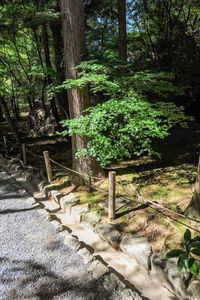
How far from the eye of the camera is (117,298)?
7.19 ft

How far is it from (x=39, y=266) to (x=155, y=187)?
9.53ft

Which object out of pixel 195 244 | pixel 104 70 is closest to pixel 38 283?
pixel 195 244

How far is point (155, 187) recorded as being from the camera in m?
4.25

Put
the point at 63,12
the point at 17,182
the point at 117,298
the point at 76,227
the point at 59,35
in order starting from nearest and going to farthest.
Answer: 1. the point at 117,298
2. the point at 76,227
3. the point at 63,12
4. the point at 17,182
5. the point at 59,35

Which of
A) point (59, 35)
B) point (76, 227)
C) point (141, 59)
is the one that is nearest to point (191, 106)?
point (141, 59)

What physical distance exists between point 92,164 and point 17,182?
9.17ft

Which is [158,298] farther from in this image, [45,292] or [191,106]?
[191,106]

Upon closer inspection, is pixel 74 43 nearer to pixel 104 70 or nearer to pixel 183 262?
pixel 104 70

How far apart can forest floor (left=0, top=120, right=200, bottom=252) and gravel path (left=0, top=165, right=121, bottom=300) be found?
0.97 m

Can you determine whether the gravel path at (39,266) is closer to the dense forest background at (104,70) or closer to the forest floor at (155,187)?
the forest floor at (155,187)

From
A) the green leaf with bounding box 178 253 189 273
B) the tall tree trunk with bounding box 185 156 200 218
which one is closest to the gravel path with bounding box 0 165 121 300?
the green leaf with bounding box 178 253 189 273

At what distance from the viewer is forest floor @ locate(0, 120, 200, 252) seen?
2.94m

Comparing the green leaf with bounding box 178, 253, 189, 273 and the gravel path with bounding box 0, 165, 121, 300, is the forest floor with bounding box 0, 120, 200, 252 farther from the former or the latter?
the gravel path with bounding box 0, 165, 121, 300

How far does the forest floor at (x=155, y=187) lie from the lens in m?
2.94
